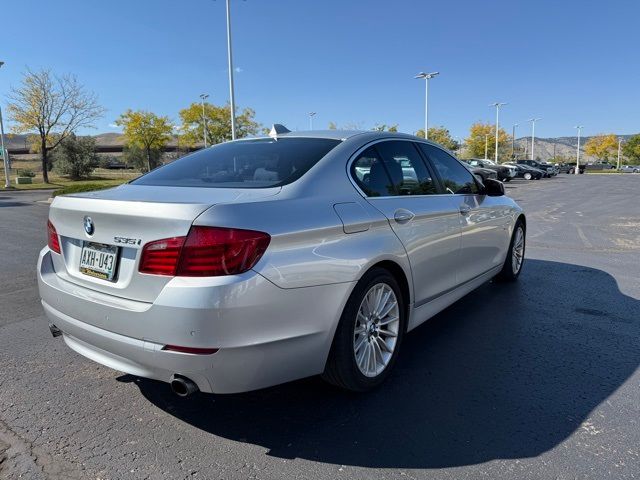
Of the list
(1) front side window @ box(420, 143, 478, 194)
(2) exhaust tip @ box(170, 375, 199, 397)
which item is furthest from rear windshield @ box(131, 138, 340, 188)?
(1) front side window @ box(420, 143, 478, 194)

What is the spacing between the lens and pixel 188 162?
358cm

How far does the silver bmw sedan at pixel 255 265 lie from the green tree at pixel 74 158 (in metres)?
44.4

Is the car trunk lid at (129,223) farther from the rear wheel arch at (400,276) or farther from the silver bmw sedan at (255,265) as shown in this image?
the rear wheel arch at (400,276)

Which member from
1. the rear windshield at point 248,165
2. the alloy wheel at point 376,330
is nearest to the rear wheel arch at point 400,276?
the alloy wheel at point 376,330

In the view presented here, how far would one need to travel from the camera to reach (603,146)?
104 meters

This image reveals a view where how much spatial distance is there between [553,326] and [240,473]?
3130mm

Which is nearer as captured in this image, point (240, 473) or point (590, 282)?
point (240, 473)

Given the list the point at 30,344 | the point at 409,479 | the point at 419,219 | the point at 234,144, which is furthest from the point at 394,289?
the point at 30,344

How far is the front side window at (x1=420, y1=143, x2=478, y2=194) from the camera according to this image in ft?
13.4

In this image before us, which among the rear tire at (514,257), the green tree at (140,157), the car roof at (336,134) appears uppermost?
the green tree at (140,157)

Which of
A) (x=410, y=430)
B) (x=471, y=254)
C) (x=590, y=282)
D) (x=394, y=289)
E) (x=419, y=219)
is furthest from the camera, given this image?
(x=590, y=282)

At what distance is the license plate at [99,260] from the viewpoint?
250cm

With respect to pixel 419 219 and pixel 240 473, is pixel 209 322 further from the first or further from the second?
pixel 419 219

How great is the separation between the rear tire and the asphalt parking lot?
3.66 ft
